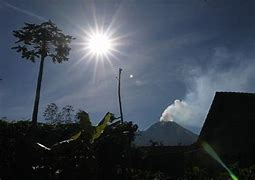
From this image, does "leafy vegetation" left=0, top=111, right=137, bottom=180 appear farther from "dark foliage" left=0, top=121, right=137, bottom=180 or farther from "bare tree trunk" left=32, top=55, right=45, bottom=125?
"bare tree trunk" left=32, top=55, right=45, bottom=125

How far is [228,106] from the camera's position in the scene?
23.3 m

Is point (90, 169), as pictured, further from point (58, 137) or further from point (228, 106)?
point (228, 106)

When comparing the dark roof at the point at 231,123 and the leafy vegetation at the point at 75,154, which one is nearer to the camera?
the leafy vegetation at the point at 75,154

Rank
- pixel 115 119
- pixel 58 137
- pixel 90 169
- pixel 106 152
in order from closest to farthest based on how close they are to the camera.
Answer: pixel 90 169 → pixel 106 152 → pixel 115 119 → pixel 58 137

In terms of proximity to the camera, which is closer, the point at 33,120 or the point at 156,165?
the point at 33,120

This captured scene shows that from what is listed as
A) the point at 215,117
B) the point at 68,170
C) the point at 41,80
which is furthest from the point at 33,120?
the point at 215,117

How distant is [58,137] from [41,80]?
6.10 m

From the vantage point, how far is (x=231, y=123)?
75.3ft

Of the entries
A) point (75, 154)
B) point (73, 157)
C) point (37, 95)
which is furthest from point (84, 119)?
point (37, 95)

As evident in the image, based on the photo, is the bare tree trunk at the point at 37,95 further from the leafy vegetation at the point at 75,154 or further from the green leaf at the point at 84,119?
the leafy vegetation at the point at 75,154

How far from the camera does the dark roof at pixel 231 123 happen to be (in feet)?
72.3

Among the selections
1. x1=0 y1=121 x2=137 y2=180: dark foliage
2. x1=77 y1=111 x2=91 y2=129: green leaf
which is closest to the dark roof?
x1=0 y1=121 x2=137 y2=180: dark foliage

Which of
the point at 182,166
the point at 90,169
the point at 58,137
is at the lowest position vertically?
the point at 90,169

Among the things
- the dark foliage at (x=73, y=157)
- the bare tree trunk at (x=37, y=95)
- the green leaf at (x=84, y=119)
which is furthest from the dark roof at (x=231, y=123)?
the green leaf at (x=84, y=119)
